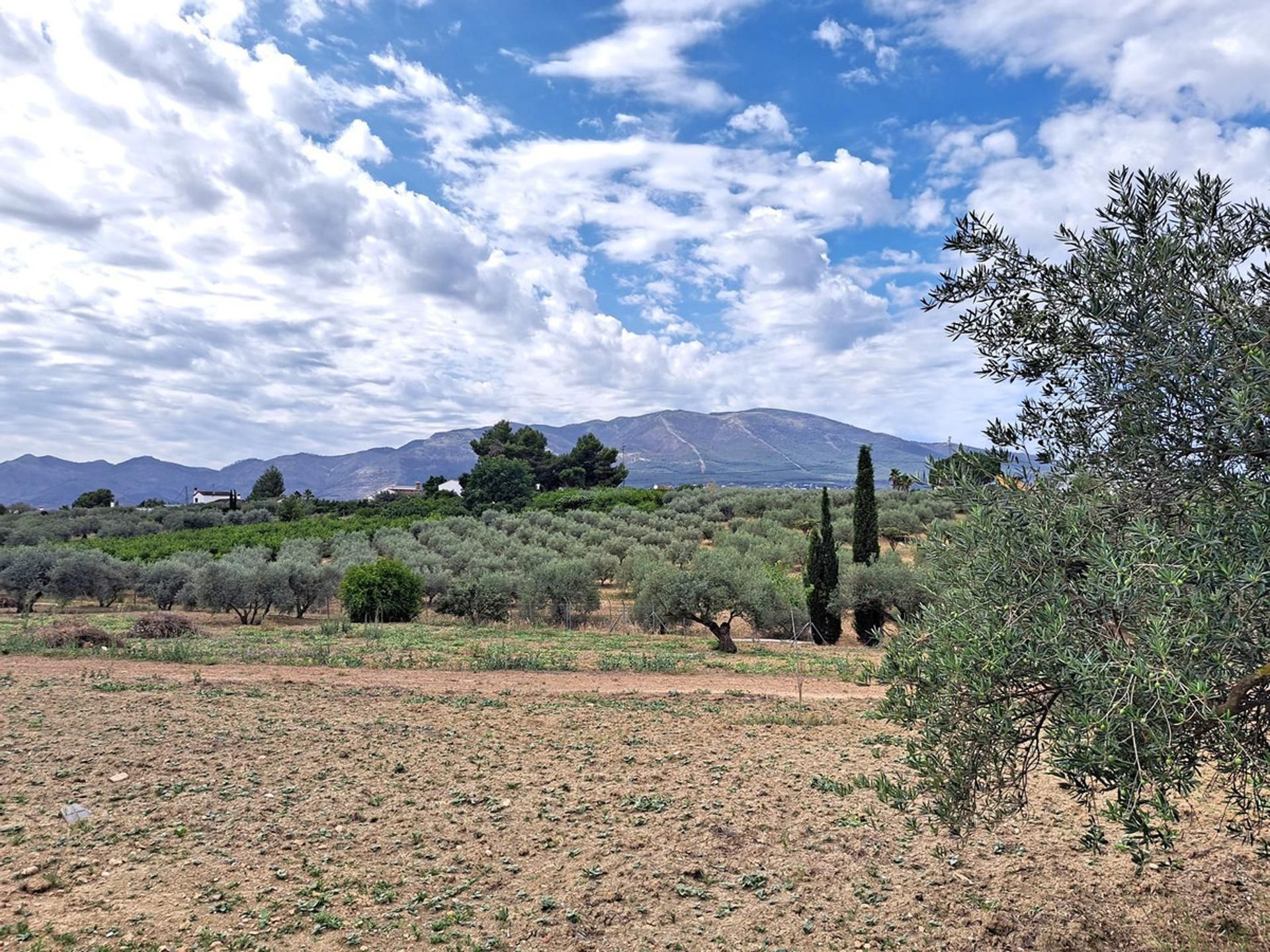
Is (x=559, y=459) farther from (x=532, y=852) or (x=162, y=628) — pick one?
(x=532, y=852)

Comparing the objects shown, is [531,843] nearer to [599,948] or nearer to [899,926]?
[599,948]

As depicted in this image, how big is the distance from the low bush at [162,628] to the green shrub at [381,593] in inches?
312

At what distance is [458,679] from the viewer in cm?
1662

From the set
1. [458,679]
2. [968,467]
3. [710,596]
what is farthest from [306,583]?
[968,467]

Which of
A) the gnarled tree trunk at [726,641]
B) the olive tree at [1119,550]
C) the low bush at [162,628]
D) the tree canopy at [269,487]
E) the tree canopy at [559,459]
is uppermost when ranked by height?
the tree canopy at [559,459]

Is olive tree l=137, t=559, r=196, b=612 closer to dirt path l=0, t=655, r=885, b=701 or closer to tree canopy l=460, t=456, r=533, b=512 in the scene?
dirt path l=0, t=655, r=885, b=701

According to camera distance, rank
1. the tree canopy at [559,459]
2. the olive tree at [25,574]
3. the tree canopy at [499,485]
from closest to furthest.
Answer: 1. the olive tree at [25,574]
2. the tree canopy at [499,485]
3. the tree canopy at [559,459]

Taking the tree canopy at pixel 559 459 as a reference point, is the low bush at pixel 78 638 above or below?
below

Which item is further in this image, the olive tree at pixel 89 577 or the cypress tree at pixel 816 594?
the olive tree at pixel 89 577

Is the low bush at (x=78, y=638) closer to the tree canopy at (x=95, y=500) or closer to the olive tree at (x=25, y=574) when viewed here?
the olive tree at (x=25, y=574)

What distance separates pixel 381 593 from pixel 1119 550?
3172 cm

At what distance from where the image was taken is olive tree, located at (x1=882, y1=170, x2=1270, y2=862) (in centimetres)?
301

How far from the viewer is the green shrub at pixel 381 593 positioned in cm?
3203

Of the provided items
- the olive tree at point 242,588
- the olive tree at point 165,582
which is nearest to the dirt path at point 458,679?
the olive tree at point 242,588
